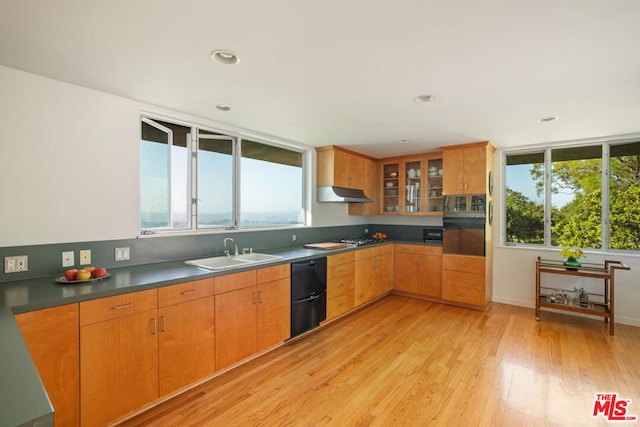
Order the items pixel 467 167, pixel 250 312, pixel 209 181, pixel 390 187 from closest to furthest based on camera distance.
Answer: pixel 250 312 → pixel 209 181 → pixel 467 167 → pixel 390 187

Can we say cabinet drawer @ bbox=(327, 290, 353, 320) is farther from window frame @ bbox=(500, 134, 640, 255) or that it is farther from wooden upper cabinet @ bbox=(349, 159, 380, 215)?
window frame @ bbox=(500, 134, 640, 255)

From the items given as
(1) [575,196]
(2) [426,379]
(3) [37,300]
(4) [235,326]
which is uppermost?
(1) [575,196]

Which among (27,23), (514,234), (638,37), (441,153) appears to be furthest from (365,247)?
(27,23)

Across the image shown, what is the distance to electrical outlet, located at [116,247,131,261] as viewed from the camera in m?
2.45

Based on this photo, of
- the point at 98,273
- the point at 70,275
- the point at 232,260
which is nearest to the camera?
the point at 70,275

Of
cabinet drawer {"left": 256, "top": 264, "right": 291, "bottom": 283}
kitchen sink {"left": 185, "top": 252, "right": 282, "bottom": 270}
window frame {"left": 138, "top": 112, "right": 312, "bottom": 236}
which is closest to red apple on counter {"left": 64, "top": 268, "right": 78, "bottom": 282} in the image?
window frame {"left": 138, "top": 112, "right": 312, "bottom": 236}

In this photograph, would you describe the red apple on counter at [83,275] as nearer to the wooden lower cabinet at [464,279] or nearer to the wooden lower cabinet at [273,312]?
the wooden lower cabinet at [273,312]

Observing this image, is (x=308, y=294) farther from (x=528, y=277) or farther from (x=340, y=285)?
(x=528, y=277)

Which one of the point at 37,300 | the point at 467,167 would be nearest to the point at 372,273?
the point at 467,167

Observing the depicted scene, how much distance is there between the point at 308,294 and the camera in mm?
3287

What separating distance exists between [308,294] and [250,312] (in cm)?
79

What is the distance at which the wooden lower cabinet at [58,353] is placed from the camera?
1.59 m

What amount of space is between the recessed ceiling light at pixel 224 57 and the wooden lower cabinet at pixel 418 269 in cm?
381

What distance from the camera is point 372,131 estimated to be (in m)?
3.55
